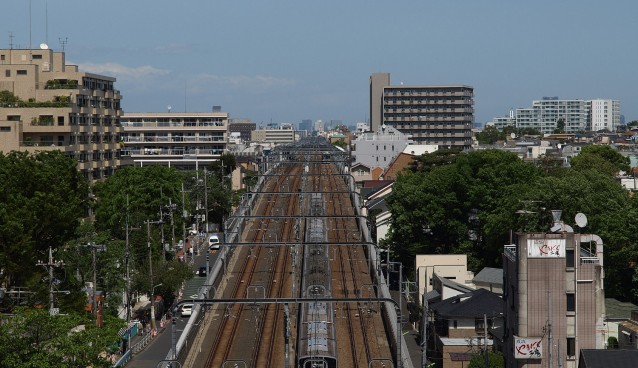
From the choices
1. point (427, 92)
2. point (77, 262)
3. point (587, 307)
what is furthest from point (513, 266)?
point (427, 92)

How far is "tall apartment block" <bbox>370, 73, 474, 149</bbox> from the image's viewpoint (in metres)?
148

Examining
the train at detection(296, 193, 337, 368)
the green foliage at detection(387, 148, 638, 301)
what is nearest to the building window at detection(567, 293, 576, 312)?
the train at detection(296, 193, 337, 368)

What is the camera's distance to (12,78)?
232ft

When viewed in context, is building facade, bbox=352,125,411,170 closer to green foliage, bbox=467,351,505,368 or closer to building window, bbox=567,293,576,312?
green foliage, bbox=467,351,505,368

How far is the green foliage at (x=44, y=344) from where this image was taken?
25.8 meters

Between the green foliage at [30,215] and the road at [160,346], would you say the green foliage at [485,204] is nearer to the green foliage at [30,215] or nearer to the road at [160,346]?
the road at [160,346]

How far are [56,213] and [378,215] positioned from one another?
3156 centimetres

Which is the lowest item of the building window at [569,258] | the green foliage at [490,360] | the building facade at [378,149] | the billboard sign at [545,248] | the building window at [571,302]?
the green foliage at [490,360]

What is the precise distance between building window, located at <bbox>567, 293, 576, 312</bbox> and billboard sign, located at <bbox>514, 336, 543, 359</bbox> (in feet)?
3.86

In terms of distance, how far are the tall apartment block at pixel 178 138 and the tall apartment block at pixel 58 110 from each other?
36.1 m

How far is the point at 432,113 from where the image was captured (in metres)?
149

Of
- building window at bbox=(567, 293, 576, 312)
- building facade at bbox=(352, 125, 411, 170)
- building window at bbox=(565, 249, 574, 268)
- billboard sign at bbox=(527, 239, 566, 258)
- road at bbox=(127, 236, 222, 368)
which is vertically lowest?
road at bbox=(127, 236, 222, 368)

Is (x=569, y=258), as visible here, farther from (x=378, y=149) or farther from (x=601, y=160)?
(x=378, y=149)

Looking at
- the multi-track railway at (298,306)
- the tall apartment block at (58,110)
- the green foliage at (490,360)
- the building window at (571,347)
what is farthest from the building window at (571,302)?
the tall apartment block at (58,110)
